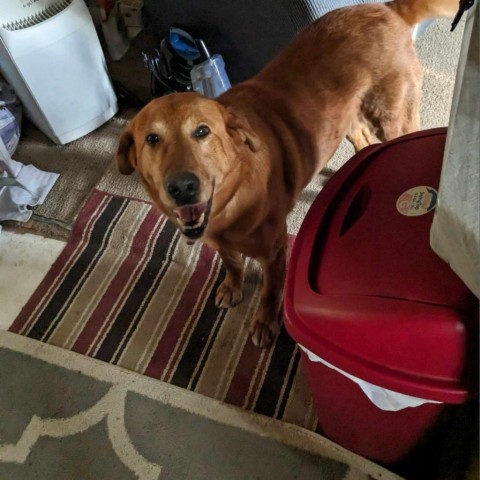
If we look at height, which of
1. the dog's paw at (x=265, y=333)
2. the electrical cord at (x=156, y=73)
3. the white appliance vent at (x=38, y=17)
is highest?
the white appliance vent at (x=38, y=17)

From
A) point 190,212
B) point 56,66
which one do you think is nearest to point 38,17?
point 56,66

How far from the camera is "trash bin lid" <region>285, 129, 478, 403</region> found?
85cm

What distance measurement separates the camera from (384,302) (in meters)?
0.88

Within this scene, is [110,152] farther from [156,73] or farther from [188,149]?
[188,149]

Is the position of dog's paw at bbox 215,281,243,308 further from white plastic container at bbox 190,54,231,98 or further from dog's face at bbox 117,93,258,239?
white plastic container at bbox 190,54,231,98

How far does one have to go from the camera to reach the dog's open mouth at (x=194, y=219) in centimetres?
124

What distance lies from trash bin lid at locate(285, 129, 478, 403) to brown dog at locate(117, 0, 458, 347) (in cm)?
27

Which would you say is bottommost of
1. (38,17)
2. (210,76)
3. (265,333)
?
(265,333)

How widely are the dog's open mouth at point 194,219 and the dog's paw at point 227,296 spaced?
1.38 feet

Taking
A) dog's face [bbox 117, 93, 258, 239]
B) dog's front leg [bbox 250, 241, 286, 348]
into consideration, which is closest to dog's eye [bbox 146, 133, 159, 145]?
dog's face [bbox 117, 93, 258, 239]

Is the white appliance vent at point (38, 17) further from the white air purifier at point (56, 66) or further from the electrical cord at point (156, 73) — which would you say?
the electrical cord at point (156, 73)

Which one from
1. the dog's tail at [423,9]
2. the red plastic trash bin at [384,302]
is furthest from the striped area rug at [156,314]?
the dog's tail at [423,9]

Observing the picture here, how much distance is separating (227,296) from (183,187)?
59cm

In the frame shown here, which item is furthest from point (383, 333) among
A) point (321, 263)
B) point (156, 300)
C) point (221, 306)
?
point (156, 300)
